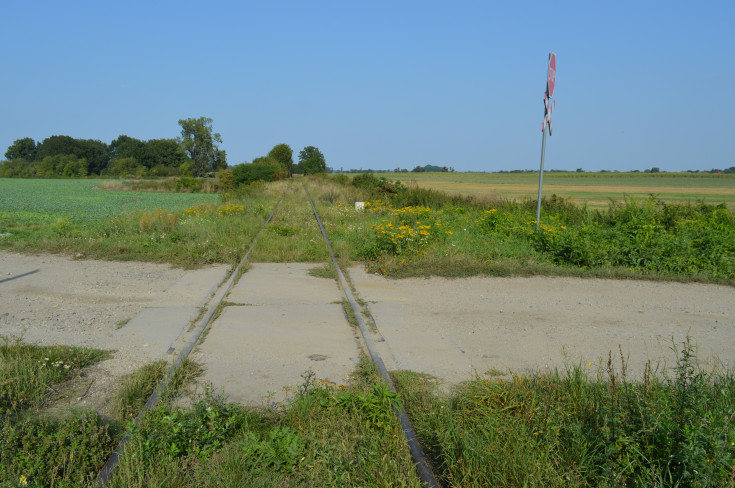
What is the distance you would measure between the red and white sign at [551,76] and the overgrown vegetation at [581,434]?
8099mm

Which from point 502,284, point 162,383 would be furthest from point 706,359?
point 162,383

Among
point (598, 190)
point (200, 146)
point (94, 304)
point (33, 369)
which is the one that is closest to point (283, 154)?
point (200, 146)

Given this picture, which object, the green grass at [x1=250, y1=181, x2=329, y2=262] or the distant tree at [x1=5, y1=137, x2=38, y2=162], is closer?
the green grass at [x1=250, y1=181, x2=329, y2=262]

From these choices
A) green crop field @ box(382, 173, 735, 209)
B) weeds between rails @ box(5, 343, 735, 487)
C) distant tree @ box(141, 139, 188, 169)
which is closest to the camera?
weeds between rails @ box(5, 343, 735, 487)

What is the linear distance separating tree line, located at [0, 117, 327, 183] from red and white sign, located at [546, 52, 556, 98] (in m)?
56.9

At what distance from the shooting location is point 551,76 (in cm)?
1073

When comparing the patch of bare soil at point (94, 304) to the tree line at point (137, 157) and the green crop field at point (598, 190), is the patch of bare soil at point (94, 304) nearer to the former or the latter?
the green crop field at point (598, 190)

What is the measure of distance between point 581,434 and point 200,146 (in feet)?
349

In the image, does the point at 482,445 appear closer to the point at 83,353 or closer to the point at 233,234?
the point at 83,353

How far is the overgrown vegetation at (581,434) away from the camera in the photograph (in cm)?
282

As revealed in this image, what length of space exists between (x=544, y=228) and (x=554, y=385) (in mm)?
8273

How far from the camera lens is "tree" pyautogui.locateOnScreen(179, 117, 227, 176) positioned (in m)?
99.2

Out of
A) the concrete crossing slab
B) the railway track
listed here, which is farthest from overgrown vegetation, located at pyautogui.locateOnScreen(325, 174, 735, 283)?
the concrete crossing slab

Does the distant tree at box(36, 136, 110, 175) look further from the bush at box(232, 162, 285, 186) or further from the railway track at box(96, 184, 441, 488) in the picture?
the railway track at box(96, 184, 441, 488)
